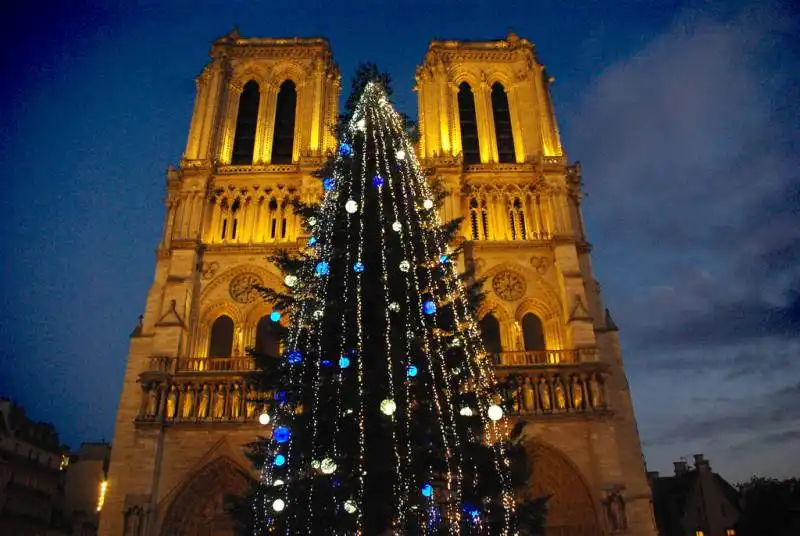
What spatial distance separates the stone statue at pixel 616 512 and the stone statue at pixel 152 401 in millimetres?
13641

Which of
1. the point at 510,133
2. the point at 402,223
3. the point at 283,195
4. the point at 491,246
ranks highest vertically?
the point at 510,133

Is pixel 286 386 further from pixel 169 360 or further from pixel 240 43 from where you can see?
pixel 240 43

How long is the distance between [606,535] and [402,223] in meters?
11.9

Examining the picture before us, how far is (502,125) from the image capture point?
2739cm

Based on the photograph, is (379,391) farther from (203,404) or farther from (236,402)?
(203,404)

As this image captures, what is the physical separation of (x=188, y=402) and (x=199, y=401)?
326mm

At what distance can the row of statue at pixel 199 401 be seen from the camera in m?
19.6

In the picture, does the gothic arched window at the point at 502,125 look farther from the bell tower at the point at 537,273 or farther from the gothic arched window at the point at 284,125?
the gothic arched window at the point at 284,125

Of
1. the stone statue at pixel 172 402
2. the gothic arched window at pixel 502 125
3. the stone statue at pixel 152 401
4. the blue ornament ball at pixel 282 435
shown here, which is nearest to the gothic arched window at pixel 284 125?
the gothic arched window at pixel 502 125

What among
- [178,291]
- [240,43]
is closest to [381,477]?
[178,291]

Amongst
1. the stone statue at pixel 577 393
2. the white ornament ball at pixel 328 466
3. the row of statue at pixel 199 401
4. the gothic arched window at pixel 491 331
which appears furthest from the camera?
the gothic arched window at pixel 491 331

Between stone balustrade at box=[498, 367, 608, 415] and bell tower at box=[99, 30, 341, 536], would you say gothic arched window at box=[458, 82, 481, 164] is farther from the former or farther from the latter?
stone balustrade at box=[498, 367, 608, 415]

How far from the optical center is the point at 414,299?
10.8 meters

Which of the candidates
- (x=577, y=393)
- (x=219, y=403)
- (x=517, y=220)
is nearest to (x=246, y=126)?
(x=517, y=220)
